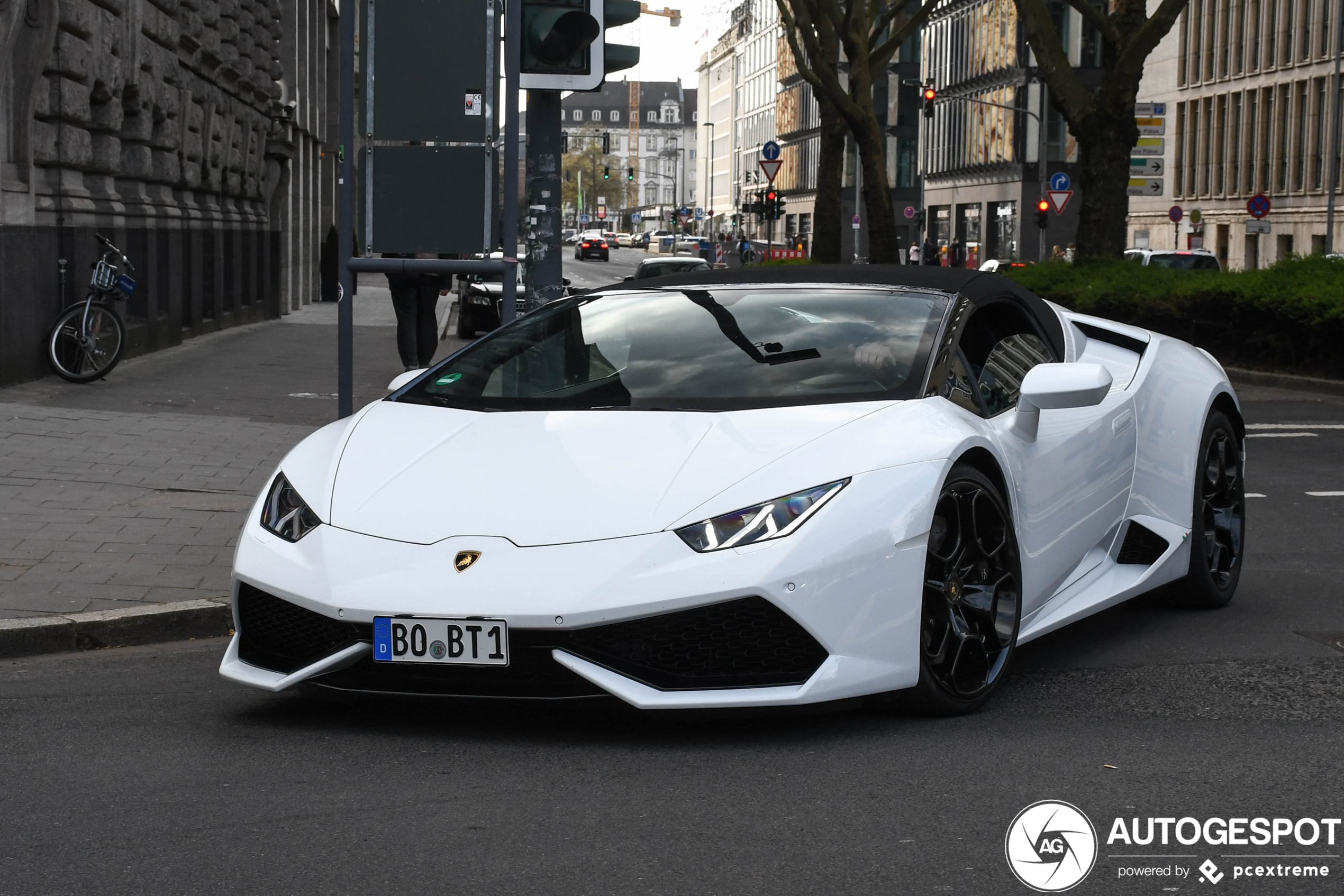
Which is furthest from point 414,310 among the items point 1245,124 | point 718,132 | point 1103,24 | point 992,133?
point 718,132

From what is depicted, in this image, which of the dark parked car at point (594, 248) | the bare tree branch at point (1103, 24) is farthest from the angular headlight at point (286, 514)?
the dark parked car at point (594, 248)

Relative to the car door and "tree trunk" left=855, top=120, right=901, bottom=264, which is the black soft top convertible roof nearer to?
the car door

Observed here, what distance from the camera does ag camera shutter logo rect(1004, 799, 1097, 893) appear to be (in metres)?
3.52

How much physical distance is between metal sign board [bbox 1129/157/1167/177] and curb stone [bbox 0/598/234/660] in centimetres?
2710

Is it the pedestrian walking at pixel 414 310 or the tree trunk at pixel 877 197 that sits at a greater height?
the tree trunk at pixel 877 197

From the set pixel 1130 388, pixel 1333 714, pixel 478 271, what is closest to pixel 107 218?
pixel 478 271

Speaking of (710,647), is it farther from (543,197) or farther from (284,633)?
(543,197)

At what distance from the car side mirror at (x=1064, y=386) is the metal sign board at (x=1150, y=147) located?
93.1 feet

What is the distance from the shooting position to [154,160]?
68.5ft

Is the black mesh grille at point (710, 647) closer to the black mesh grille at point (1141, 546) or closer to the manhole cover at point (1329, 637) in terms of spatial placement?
the black mesh grille at point (1141, 546)

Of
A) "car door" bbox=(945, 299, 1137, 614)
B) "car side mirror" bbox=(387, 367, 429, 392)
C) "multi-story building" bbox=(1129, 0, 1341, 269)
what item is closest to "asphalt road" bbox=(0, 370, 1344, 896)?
"car door" bbox=(945, 299, 1137, 614)

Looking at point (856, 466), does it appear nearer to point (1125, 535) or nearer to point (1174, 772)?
point (1174, 772)

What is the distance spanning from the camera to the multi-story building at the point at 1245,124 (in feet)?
189

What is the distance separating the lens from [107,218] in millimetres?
17531
